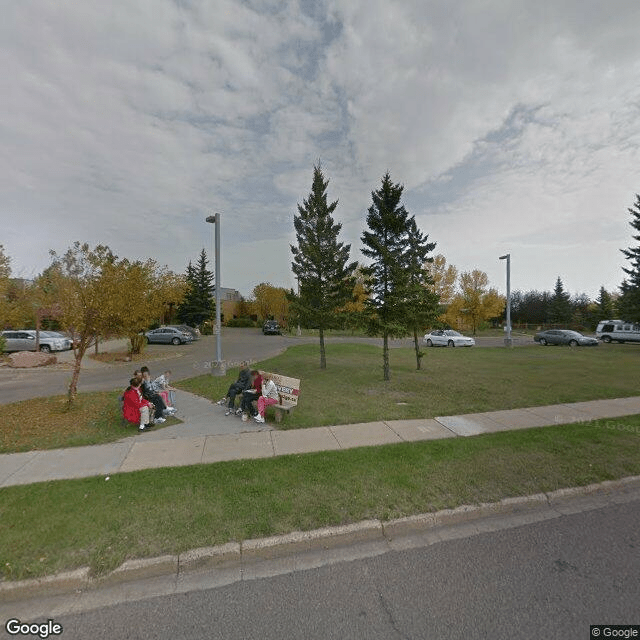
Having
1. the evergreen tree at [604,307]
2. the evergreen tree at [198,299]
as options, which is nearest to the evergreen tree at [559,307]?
the evergreen tree at [604,307]

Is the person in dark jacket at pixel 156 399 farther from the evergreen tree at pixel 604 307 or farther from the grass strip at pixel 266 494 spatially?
the evergreen tree at pixel 604 307

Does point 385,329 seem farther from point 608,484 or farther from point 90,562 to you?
point 90,562

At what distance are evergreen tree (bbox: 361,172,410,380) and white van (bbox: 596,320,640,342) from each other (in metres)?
29.0

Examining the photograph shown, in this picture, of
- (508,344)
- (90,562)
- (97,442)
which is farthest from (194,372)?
(508,344)


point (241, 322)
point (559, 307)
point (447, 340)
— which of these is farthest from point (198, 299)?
point (559, 307)

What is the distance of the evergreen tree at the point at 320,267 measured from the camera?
12.6 m

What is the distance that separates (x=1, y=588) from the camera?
266 cm

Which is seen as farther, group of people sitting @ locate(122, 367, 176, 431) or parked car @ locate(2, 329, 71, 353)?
parked car @ locate(2, 329, 71, 353)

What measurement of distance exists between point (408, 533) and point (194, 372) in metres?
11.6

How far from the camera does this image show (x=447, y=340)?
25625mm

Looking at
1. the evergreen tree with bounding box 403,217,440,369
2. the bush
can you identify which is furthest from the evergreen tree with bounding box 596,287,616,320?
the bush

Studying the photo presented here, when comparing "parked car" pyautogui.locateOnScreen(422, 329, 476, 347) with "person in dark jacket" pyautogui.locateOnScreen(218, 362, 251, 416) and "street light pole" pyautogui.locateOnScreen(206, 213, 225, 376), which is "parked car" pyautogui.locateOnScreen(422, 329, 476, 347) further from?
"person in dark jacket" pyautogui.locateOnScreen(218, 362, 251, 416)

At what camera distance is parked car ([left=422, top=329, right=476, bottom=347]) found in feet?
83.1

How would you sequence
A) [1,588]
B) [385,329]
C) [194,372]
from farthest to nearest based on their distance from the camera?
[194,372]
[385,329]
[1,588]
